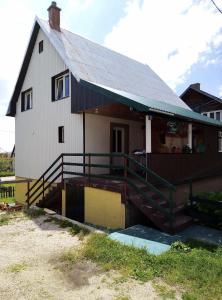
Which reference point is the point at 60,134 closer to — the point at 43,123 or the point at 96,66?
the point at 43,123

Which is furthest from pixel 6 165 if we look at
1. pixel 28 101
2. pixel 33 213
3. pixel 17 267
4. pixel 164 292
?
pixel 164 292

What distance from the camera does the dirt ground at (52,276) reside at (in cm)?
416

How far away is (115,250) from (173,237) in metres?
1.84

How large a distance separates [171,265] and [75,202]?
17.8 feet

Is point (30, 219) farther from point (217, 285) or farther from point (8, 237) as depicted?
point (217, 285)

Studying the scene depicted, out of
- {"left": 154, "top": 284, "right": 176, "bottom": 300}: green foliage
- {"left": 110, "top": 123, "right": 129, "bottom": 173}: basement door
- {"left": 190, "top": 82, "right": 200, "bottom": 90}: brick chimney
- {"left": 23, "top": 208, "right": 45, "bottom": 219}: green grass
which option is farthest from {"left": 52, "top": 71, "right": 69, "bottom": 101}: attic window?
{"left": 190, "top": 82, "right": 200, "bottom": 90}: brick chimney

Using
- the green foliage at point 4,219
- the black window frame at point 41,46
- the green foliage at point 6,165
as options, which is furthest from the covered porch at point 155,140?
the green foliage at point 6,165

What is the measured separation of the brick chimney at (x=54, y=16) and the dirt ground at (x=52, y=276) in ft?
37.6

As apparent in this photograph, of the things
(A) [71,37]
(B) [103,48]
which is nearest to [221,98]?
(B) [103,48]

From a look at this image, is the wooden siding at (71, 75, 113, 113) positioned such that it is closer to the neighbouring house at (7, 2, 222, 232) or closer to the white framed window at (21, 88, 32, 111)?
the neighbouring house at (7, 2, 222, 232)

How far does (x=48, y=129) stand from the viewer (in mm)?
13570

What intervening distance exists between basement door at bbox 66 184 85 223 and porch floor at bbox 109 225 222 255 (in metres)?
2.68

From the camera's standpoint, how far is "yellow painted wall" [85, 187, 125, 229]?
787cm

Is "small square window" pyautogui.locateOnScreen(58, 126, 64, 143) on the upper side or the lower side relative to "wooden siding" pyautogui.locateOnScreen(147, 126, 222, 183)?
upper
